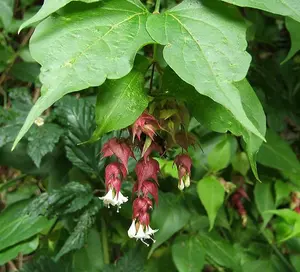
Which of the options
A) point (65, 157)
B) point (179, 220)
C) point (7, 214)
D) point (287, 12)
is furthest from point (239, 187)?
point (287, 12)

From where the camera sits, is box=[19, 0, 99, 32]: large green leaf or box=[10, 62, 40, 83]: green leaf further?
box=[10, 62, 40, 83]: green leaf

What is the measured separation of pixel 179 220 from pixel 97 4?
0.55 meters

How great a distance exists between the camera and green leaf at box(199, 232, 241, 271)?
1047 mm

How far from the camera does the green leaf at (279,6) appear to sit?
21.5 inches

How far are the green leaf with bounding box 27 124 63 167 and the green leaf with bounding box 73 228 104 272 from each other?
0.72 ft

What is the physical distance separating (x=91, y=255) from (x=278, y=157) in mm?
450

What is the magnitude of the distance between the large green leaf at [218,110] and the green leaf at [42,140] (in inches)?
18.8

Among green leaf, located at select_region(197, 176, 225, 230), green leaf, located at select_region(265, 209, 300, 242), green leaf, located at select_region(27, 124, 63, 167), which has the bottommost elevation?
green leaf, located at select_region(27, 124, 63, 167)

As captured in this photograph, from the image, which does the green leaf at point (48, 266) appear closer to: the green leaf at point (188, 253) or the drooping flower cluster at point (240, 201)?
the green leaf at point (188, 253)

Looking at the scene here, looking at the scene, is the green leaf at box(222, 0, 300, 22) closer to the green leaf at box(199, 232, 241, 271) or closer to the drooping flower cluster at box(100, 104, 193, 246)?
the drooping flower cluster at box(100, 104, 193, 246)

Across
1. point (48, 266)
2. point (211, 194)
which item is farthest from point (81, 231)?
point (211, 194)

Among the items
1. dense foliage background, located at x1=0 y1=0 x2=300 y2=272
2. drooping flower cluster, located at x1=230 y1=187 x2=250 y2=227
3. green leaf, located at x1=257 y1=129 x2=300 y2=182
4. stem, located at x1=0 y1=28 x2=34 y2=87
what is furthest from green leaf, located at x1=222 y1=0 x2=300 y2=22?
stem, located at x1=0 y1=28 x2=34 y2=87

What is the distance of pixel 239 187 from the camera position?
1.12 m

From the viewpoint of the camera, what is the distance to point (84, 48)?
0.51 metres
